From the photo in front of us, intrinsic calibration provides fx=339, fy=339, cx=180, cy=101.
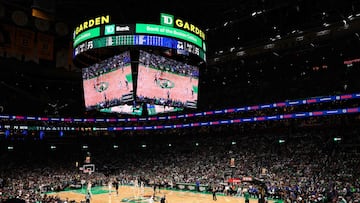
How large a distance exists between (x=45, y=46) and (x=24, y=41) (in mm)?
1544

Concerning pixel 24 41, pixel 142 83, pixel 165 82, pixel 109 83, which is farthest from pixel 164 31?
pixel 24 41

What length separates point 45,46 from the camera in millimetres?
25016

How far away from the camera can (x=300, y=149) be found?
38969 mm

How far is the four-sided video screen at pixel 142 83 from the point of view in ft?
64.0

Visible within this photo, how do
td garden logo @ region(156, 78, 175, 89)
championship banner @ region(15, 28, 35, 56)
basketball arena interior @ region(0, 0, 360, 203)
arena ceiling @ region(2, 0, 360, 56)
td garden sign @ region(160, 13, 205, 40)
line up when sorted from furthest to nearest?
championship banner @ region(15, 28, 35, 56) < arena ceiling @ region(2, 0, 360, 56) < td garden logo @ region(156, 78, 175, 89) < basketball arena interior @ region(0, 0, 360, 203) < td garden sign @ region(160, 13, 205, 40)

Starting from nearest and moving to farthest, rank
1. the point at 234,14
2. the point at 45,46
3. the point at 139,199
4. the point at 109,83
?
the point at 109,83 → the point at 45,46 → the point at 234,14 → the point at 139,199

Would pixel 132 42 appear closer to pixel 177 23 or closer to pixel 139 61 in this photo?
pixel 139 61

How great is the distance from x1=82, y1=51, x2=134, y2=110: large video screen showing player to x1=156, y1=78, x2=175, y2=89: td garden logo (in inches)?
68.2

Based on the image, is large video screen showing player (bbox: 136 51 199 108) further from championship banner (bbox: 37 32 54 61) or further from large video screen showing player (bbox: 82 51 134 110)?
championship banner (bbox: 37 32 54 61)

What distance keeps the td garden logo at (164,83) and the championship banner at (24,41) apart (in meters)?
10.5

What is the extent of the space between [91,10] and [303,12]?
17823mm

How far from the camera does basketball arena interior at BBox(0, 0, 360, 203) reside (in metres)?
19.5

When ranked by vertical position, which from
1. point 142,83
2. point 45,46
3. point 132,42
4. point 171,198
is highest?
point 45,46

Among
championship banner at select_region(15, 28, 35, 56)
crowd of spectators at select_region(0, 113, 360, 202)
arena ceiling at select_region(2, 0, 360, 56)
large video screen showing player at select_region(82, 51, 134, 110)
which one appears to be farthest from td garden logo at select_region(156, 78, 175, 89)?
crowd of spectators at select_region(0, 113, 360, 202)
